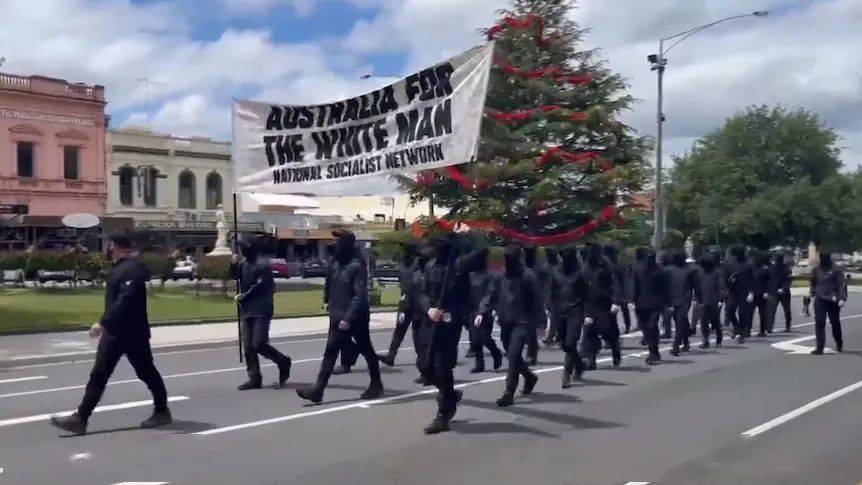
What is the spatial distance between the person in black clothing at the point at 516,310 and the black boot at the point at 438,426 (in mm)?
1366

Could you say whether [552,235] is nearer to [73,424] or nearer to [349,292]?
[349,292]

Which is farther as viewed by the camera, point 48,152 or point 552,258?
point 48,152

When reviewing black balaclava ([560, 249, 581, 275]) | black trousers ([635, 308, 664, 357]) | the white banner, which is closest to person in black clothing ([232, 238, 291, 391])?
the white banner

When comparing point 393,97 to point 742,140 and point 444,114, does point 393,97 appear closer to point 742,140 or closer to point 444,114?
point 444,114

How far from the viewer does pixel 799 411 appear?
10.4 m

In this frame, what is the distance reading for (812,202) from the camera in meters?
52.4

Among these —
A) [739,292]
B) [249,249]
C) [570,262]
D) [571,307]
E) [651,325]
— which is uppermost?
[249,249]

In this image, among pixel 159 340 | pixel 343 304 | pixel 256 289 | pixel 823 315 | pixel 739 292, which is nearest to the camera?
pixel 343 304

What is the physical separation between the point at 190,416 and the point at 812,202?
4778 cm

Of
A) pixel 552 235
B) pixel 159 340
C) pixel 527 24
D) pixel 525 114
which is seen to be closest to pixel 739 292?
pixel 159 340

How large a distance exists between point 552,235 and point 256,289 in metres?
19.9

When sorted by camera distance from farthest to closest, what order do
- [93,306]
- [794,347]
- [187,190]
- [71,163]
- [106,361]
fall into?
[187,190]
[71,163]
[93,306]
[794,347]
[106,361]

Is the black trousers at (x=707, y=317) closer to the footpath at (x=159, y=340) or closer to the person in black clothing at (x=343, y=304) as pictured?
the footpath at (x=159, y=340)

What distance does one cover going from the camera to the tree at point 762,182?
172 ft
